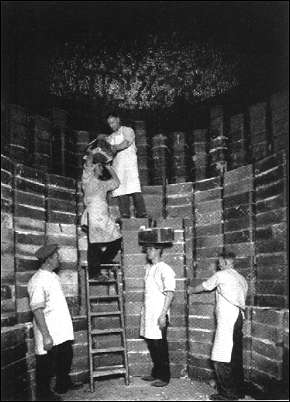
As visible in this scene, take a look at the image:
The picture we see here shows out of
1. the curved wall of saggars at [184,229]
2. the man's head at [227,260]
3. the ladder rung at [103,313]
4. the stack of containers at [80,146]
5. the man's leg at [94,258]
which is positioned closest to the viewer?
the curved wall of saggars at [184,229]

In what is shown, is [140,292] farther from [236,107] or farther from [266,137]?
[236,107]

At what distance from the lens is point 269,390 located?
16.1ft

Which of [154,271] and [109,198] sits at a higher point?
[109,198]

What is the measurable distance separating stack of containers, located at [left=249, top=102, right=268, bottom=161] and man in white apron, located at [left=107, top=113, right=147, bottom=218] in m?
1.72

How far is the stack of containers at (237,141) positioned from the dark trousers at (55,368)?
11.0 feet

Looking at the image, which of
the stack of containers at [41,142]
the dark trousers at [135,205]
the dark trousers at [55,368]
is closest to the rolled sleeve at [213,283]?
the dark trousers at [135,205]

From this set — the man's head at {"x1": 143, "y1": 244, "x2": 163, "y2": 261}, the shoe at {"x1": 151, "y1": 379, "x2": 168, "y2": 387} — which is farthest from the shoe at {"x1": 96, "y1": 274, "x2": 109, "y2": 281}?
the shoe at {"x1": 151, "y1": 379, "x2": 168, "y2": 387}

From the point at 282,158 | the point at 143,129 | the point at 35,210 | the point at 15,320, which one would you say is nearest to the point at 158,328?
the point at 15,320

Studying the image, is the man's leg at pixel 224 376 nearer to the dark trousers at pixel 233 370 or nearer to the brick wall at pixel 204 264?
the dark trousers at pixel 233 370

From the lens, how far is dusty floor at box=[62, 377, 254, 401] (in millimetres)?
5188

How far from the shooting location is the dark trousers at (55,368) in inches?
189

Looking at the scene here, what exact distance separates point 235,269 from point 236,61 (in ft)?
10.6

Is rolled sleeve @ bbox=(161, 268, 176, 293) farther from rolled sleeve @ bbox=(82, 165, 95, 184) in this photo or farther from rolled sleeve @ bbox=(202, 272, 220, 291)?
rolled sleeve @ bbox=(82, 165, 95, 184)

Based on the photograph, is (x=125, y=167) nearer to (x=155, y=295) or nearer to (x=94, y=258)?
(x=94, y=258)
